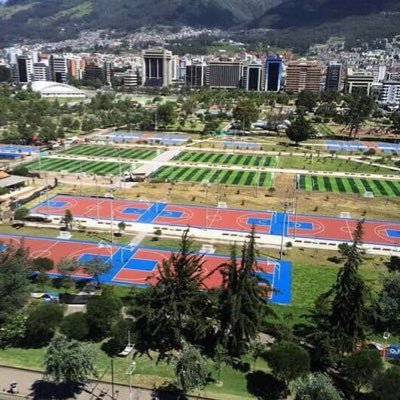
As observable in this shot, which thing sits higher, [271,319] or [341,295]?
[341,295]

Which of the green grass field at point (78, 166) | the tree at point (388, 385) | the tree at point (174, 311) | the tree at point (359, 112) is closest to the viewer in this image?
the tree at point (388, 385)

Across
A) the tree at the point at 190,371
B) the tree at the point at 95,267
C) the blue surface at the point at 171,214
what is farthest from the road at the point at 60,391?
the blue surface at the point at 171,214

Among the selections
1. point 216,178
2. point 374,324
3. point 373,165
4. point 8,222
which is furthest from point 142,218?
point 373,165

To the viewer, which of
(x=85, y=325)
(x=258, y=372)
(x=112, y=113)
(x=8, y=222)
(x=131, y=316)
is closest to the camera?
(x=258, y=372)

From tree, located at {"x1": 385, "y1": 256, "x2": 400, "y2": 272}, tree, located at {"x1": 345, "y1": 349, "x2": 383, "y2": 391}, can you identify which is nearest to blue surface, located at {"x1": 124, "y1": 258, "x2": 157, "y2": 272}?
tree, located at {"x1": 345, "y1": 349, "x2": 383, "y2": 391}

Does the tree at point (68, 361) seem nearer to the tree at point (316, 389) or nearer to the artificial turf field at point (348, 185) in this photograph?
the tree at point (316, 389)

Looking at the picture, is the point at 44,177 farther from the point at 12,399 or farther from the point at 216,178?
the point at 12,399

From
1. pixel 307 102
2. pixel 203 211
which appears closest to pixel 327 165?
pixel 203 211
